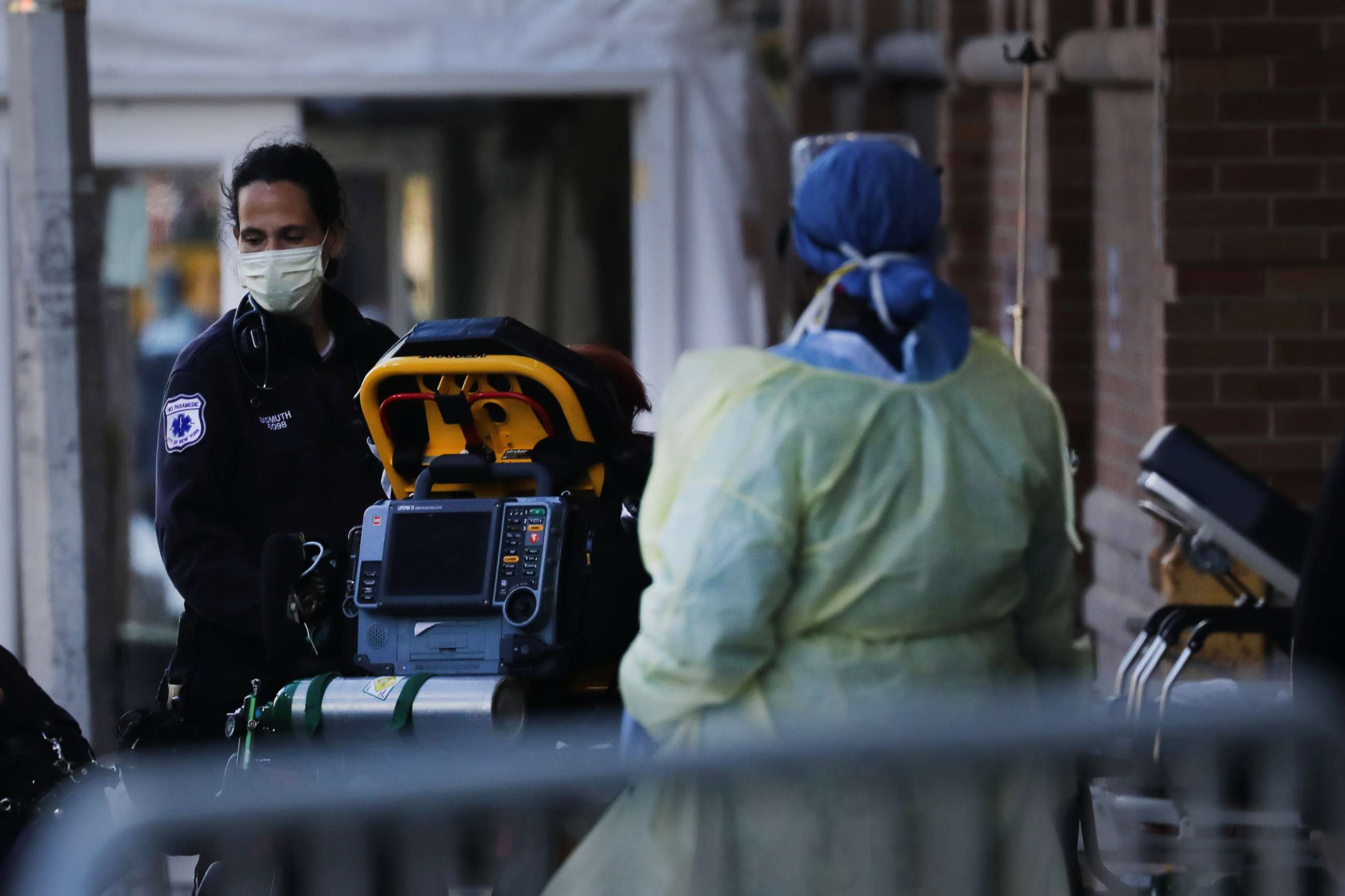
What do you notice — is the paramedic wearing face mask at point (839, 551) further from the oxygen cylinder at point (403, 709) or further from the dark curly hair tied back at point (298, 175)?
the dark curly hair tied back at point (298, 175)

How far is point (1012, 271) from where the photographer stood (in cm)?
765

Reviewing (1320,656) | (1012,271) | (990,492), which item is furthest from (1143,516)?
(990,492)

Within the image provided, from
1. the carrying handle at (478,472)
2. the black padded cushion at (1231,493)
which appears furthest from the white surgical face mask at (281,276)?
the black padded cushion at (1231,493)

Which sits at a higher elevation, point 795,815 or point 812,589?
point 812,589

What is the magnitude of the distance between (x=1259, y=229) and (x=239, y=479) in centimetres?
330

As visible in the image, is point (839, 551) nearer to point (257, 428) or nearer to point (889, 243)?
point (889, 243)

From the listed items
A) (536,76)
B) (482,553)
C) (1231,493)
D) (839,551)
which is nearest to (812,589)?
(839,551)

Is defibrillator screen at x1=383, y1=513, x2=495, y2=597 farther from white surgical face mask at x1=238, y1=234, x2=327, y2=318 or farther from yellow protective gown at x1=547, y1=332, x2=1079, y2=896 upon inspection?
white surgical face mask at x1=238, y1=234, x2=327, y2=318

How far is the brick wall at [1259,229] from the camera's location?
19.4ft

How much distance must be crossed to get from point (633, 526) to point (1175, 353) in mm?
2920

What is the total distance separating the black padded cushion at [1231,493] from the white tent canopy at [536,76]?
3.83 m

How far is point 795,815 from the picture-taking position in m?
2.67

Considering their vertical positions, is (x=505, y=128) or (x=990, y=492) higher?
(x=505, y=128)

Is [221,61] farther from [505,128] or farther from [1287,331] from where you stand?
[1287,331]
